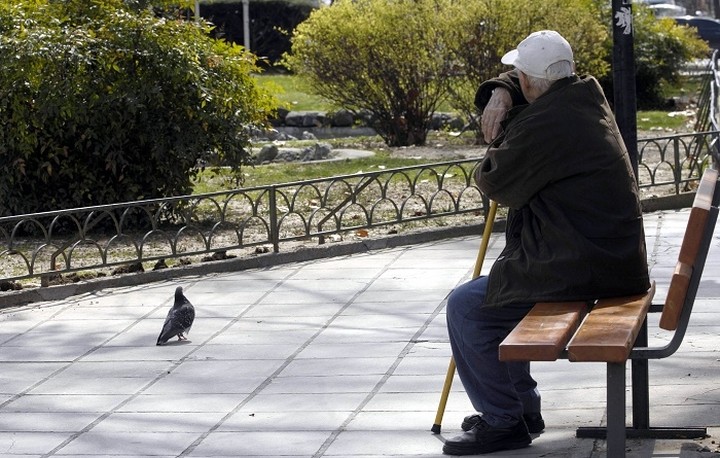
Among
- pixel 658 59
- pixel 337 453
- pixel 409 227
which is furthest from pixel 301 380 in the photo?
pixel 658 59

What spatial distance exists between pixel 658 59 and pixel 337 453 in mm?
18756

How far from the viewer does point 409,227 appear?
10.6 meters

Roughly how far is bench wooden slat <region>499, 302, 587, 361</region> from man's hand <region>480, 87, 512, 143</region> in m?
0.73

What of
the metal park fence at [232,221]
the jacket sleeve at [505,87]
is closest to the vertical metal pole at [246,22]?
the metal park fence at [232,221]

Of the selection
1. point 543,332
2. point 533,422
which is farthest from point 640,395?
point 543,332

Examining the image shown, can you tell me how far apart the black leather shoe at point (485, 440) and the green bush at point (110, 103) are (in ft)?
21.3

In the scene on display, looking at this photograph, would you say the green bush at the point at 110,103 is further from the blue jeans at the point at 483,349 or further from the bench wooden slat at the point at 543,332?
the bench wooden slat at the point at 543,332

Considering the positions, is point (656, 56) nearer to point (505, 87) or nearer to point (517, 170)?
point (505, 87)

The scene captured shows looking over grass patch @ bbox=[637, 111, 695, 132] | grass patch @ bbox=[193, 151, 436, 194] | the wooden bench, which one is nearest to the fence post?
grass patch @ bbox=[193, 151, 436, 194]

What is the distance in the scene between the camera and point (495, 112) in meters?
4.96

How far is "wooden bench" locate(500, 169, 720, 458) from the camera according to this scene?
408 cm

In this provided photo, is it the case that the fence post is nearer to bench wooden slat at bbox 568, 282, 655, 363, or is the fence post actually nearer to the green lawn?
the green lawn

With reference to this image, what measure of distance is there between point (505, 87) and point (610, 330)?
4.05 ft

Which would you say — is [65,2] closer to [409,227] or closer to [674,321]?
[409,227]
